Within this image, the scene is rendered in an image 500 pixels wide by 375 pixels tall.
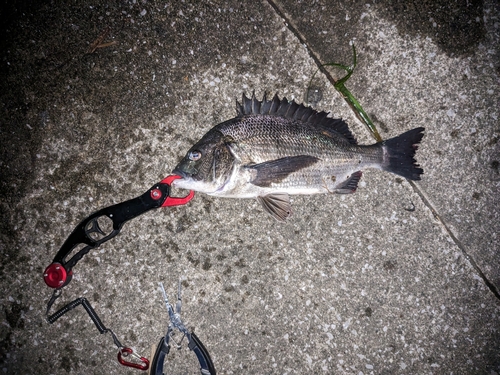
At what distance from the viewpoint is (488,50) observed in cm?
276

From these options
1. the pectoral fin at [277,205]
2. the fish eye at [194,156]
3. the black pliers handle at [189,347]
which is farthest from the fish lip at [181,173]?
the black pliers handle at [189,347]

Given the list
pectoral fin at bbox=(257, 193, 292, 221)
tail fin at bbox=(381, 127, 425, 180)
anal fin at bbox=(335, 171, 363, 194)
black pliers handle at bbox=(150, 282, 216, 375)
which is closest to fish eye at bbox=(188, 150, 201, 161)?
pectoral fin at bbox=(257, 193, 292, 221)

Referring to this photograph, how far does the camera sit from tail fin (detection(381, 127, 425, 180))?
2531 mm

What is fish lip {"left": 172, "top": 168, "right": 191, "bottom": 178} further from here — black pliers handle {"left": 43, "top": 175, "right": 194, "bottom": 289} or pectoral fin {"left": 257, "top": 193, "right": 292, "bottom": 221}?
pectoral fin {"left": 257, "top": 193, "right": 292, "bottom": 221}

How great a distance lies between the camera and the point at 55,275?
2.41 meters

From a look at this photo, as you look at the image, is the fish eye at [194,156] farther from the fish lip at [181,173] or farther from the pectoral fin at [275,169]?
the pectoral fin at [275,169]

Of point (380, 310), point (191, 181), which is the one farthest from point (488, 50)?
point (191, 181)

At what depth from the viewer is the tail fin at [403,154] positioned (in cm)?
253

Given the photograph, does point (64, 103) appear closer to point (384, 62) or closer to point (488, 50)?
point (384, 62)

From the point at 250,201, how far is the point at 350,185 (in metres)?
0.91

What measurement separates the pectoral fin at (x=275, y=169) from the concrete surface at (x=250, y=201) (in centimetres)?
51

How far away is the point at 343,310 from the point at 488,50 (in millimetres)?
2852

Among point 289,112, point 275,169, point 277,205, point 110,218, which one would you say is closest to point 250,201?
point 277,205

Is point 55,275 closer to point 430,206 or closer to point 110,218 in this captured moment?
point 110,218
